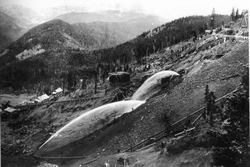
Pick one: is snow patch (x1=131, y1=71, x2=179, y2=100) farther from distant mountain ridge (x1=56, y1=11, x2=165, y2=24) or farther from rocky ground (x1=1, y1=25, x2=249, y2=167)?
distant mountain ridge (x1=56, y1=11, x2=165, y2=24)

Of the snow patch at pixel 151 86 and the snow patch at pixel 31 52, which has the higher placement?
the snow patch at pixel 31 52

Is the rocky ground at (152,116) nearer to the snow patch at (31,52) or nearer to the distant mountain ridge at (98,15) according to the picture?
the distant mountain ridge at (98,15)

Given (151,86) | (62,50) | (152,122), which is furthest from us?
(62,50)

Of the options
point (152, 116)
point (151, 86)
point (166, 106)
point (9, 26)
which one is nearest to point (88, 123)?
point (152, 116)

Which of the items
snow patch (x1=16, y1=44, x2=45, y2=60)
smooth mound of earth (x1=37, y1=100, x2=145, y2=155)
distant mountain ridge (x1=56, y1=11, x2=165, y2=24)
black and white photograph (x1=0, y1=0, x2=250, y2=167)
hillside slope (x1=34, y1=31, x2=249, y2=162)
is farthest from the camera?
snow patch (x1=16, y1=44, x2=45, y2=60)

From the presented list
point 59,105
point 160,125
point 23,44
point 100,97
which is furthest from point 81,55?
point 160,125

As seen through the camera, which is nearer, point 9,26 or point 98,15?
point 9,26

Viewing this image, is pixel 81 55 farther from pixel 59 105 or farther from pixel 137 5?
pixel 137 5

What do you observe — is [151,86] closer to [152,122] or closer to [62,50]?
[152,122]

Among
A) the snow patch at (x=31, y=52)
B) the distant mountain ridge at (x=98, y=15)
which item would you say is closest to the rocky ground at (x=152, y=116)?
the distant mountain ridge at (x=98, y=15)

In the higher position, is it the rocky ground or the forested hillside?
the forested hillside

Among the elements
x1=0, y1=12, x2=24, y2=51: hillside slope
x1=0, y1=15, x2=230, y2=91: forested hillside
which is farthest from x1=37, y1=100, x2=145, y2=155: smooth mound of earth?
x1=0, y1=15, x2=230, y2=91: forested hillside
